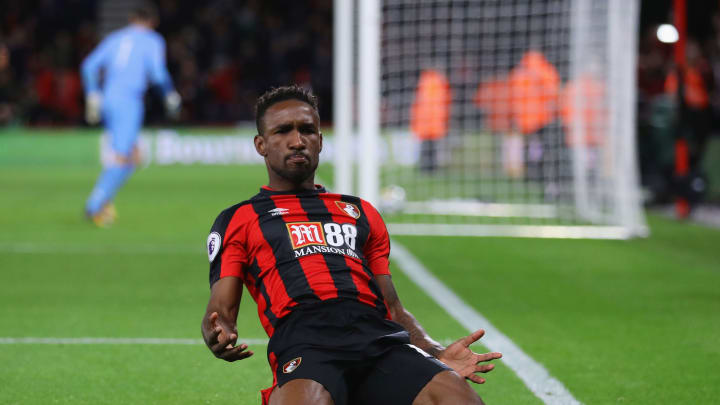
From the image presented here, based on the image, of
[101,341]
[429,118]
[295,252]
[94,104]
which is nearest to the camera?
[295,252]

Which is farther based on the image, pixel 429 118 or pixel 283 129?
pixel 429 118

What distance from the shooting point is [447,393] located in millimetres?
2973

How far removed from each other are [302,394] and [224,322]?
418mm

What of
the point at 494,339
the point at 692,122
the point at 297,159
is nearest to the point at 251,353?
the point at 297,159

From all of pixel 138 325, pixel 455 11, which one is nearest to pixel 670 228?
pixel 455 11

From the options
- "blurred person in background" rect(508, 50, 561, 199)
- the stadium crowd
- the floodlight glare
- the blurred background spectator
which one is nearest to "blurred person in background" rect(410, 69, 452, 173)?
"blurred person in background" rect(508, 50, 561, 199)

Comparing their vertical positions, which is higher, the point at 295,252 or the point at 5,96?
the point at 5,96

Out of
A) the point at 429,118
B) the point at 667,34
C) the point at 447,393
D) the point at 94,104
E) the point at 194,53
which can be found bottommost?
the point at 447,393

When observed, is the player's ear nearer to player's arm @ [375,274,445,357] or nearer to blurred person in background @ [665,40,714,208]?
player's arm @ [375,274,445,357]

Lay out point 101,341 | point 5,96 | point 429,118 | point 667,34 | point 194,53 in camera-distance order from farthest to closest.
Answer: point 194,53 → point 5,96 → point 429,118 → point 667,34 → point 101,341

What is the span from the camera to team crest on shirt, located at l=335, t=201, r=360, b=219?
3520mm

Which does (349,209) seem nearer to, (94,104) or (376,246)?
(376,246)

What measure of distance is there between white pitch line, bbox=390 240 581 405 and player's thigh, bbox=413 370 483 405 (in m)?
1.17

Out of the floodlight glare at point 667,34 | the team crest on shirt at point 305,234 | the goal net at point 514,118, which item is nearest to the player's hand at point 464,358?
the team crest on shirt at point 305,234
